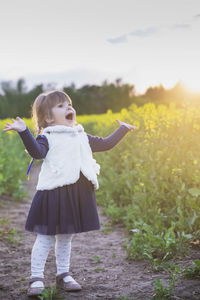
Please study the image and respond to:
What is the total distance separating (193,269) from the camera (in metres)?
2.97

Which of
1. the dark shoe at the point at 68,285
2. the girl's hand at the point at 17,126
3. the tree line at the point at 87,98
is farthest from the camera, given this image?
the tree line at the point at 87,98

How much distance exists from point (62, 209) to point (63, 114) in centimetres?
68

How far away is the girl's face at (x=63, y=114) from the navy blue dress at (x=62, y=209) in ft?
0.58

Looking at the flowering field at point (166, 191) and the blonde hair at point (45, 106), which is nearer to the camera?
the blonde hair at point (45, 106)

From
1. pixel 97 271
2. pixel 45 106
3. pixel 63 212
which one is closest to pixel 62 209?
pixel 63 212

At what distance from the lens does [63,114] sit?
311 cm

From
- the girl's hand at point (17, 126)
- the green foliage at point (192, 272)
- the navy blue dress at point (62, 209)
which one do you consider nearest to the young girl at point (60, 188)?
the navy blue dress at point (62, 209)

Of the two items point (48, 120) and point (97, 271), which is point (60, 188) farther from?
point (97, 271)

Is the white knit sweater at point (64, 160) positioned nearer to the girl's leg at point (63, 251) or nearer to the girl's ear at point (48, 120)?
the girl's ear at point (48, 120)

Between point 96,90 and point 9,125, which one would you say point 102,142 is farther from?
point 96,90

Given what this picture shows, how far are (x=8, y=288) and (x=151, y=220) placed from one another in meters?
1.72

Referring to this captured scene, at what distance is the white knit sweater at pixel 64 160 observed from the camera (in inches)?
117

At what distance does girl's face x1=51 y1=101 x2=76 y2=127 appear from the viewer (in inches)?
122

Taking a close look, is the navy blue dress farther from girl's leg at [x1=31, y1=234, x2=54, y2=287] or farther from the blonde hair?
the blonde hair
